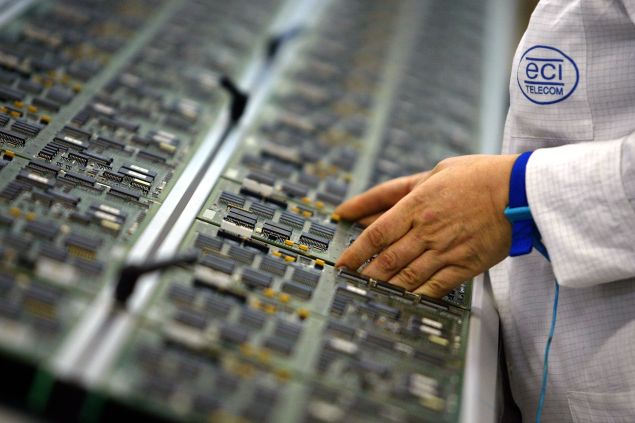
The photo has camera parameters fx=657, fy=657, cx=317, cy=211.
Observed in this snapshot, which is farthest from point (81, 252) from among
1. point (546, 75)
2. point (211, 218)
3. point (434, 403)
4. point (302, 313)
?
point (546, 75)

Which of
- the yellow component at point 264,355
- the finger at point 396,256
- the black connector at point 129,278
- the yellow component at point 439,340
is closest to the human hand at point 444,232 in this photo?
the finger at point 396,256

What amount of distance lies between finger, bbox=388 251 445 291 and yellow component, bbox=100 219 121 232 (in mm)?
648

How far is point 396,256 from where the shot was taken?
61.8 inches

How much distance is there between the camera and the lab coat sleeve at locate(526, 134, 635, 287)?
1.40 metres

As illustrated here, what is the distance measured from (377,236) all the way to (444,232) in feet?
0.52

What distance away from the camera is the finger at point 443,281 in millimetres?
1562

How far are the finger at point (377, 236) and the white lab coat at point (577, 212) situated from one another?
0.30 meters

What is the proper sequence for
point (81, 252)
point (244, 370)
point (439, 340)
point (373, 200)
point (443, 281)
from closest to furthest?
1. point (244, 370)
2. point (81, 252)
3. point (439, 340)
4. point (443, 281)
5. point (373, 200)

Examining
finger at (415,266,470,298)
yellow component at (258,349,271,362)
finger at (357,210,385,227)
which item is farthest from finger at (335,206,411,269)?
yellow component at (258,349,271,362)

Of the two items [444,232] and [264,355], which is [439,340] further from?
[264,355]

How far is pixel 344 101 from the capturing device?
7.90ft

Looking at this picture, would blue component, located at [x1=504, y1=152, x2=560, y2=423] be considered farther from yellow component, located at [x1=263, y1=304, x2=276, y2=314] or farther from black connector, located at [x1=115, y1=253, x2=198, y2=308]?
black connector, located at [x1=115, y1=253, x2=198, y2=308]

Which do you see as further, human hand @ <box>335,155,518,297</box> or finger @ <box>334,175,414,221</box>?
finger @ <box>334,175,414,221</box>

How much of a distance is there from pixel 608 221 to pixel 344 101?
3.96ft
